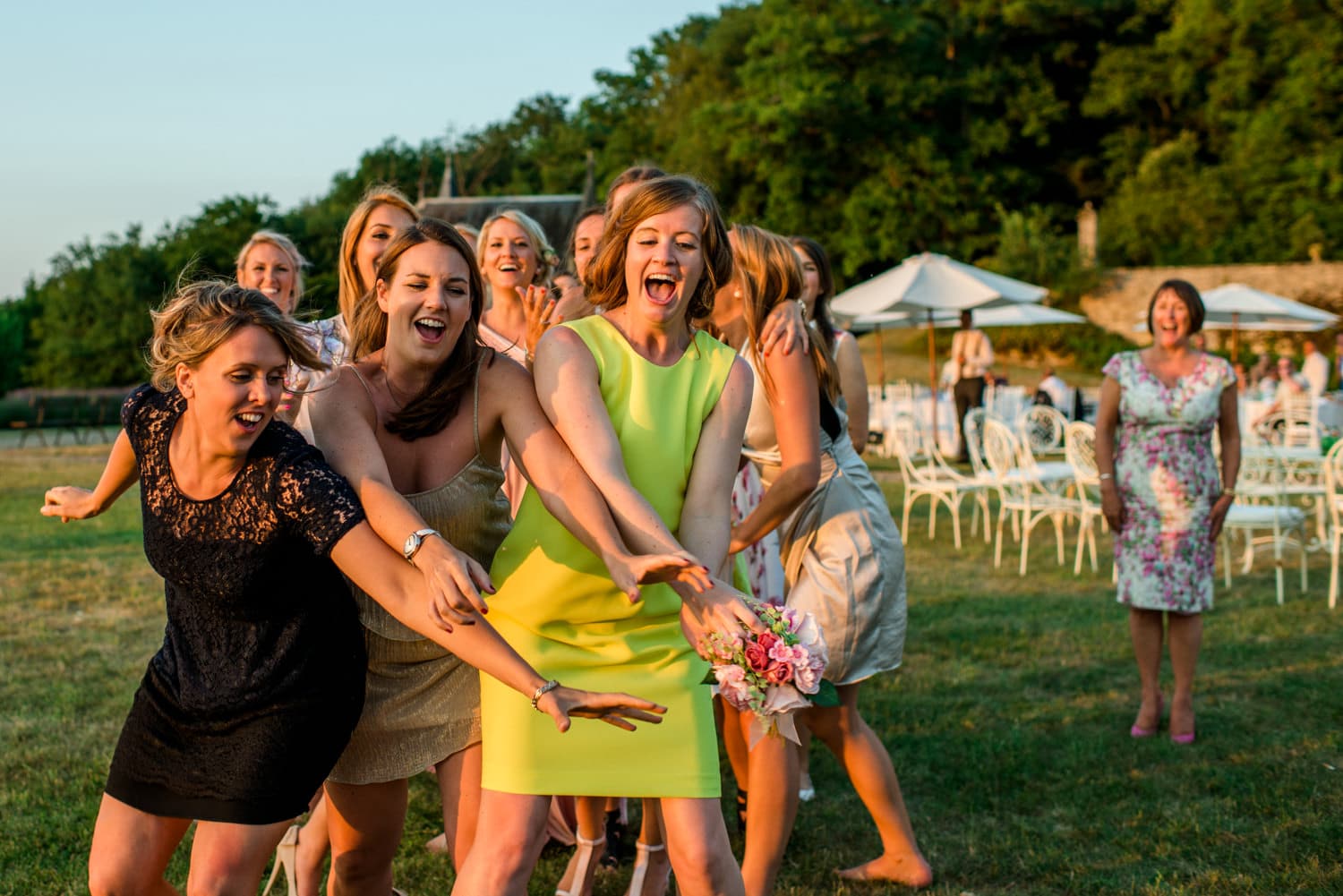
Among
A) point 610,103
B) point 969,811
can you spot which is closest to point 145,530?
point 969,811

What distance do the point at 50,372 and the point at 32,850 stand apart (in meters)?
42.6

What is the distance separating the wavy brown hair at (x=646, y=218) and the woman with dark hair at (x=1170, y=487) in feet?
10.5

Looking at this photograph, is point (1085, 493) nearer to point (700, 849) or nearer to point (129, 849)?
point (700, 849)

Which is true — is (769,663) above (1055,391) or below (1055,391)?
above

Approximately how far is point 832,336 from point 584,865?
2.08m

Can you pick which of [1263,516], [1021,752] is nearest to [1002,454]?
[1263,516]

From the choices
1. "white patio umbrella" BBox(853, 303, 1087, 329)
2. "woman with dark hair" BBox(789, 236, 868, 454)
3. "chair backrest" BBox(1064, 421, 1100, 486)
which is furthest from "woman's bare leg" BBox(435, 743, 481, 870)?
"white patio umbrella" BBox(853, 303, 1087, 329)

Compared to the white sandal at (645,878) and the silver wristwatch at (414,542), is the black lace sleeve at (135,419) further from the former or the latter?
the white sandal at (645,878)

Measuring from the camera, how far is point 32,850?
160 inches

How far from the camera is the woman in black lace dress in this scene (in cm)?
254

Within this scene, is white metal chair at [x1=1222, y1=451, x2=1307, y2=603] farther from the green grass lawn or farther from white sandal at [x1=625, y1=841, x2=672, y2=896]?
white sandal at [x1=625, y1=841, x2=672, y2=896]

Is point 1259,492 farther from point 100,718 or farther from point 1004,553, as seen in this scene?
point 100,718

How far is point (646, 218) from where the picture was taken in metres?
2.80

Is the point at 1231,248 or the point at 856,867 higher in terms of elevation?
the point at 1231,248
